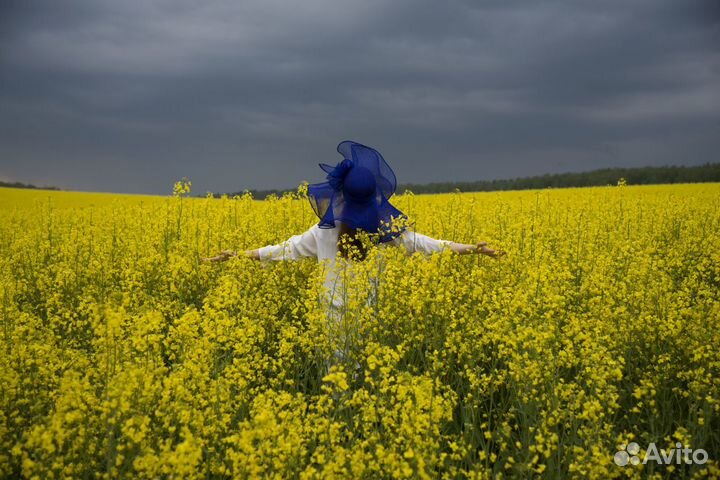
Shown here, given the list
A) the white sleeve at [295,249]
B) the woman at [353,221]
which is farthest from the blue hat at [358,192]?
the white sleeve at [295,249]

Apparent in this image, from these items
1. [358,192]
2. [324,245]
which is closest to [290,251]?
[324,245]

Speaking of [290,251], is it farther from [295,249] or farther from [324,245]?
[324,245]

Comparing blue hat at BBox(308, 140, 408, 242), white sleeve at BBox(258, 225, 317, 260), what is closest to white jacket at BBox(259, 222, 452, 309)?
white sleeve at BBox(258, 225, 317, 260)

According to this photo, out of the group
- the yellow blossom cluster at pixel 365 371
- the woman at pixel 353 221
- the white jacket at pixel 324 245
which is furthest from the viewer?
the white jacket at pixel 324 245

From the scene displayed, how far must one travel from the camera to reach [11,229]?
32.2 ft

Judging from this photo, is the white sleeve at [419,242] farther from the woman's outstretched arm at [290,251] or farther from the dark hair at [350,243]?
the woman's outstretched arm at [290,251]

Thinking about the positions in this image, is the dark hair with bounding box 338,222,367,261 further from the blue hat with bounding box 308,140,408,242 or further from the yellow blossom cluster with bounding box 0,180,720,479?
the yellow blossom cluster with bounding box 0,180,720,479

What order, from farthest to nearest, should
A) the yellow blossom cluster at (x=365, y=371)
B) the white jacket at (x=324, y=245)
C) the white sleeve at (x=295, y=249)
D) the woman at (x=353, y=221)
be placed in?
the white sleeve at (x=295, y=249) < the white jacket at (x=324, y=245) < the woman at (x=353, y=221) < the yellow blossom cluster at (x=365, y=371)

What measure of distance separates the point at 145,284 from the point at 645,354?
15.8ft

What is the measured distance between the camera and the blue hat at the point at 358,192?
4367 millimetres

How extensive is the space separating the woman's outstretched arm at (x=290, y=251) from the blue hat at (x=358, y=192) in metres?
0.28

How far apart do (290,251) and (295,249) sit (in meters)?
0.05

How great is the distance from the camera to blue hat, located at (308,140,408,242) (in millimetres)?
4367

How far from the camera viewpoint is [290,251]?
15.6 ft
